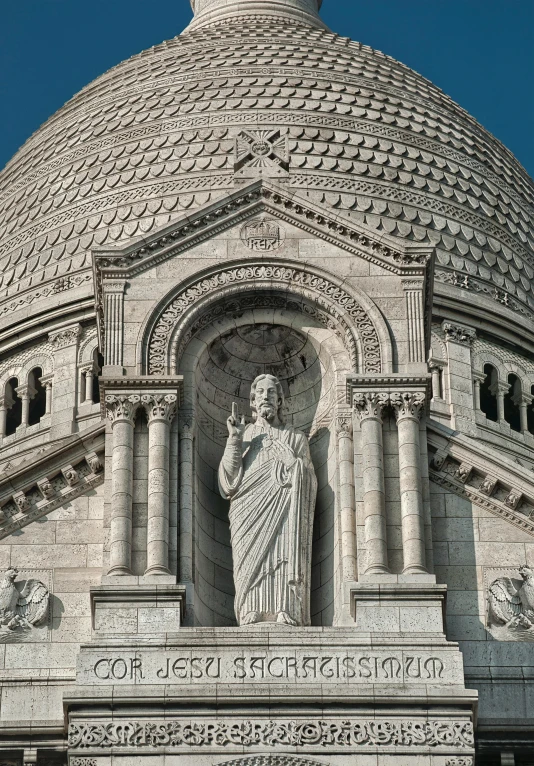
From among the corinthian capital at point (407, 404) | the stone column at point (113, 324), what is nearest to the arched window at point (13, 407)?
the stone column at point (113, 324)

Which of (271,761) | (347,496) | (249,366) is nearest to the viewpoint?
(271,761)

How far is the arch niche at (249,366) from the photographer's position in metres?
37.7

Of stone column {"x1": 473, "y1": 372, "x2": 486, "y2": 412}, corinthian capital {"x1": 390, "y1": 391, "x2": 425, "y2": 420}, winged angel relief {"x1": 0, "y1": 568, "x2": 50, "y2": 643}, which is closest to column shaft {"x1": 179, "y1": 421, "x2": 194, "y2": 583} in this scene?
winged angel relief {"x1": 0, "y1": 568, "x2": 50, "y2": 643}

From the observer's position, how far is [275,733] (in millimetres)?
34250

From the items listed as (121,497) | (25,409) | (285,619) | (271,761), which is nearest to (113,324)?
(121,497)

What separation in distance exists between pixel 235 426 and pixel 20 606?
368 centimetres

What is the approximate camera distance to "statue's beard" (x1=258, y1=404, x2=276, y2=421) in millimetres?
38406

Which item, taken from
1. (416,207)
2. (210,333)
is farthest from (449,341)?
(210,333)

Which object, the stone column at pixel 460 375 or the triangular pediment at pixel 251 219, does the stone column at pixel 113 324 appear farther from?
the stone column at pixel 460 375

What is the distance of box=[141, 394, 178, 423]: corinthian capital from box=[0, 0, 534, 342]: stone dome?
58.3 ft

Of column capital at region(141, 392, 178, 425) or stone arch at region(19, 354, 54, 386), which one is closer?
column capital at region(141, 392, 178, 425)

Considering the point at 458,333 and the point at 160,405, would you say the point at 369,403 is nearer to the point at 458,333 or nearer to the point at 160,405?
the point at 160,405

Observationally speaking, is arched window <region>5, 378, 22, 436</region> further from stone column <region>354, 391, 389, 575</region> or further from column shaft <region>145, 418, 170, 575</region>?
stone column <region>354, 391, 389, 575</region>

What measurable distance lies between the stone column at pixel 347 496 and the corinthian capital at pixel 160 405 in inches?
86.0
